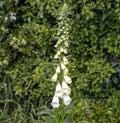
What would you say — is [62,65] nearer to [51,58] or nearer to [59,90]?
[59,90]

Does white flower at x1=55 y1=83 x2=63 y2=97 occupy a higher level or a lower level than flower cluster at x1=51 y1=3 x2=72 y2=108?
lower

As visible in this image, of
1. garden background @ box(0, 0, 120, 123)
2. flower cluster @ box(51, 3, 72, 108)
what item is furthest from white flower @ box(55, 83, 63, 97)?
garden background @ box(0, 0, 120, 123)

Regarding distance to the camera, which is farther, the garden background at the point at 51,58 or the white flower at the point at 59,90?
the garden background at the point at 51,58

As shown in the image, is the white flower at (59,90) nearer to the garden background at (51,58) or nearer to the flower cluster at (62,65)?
the flower cluster at (62,65)

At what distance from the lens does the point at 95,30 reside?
4.35 metres

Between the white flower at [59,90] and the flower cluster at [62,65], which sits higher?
the flower cluster at [62,65]

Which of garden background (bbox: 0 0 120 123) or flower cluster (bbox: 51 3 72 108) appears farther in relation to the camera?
garden background (bbox: 0 0 120 123)

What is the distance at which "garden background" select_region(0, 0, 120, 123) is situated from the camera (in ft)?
14.0

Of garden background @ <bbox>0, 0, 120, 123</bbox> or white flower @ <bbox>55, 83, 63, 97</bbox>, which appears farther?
garden background @ <bbox>0, 0, 120, 123</bbox>

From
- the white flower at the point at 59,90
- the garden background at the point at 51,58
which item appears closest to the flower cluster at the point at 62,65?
the white flower at the point at 59,90

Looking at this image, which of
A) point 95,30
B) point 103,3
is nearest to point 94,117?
point 95,30

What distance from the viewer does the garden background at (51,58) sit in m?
4.28

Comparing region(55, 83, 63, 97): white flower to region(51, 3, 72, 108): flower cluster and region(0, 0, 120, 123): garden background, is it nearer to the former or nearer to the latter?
region(51, 3, 72, 108): flower cluster

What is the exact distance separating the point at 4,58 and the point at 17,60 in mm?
187
